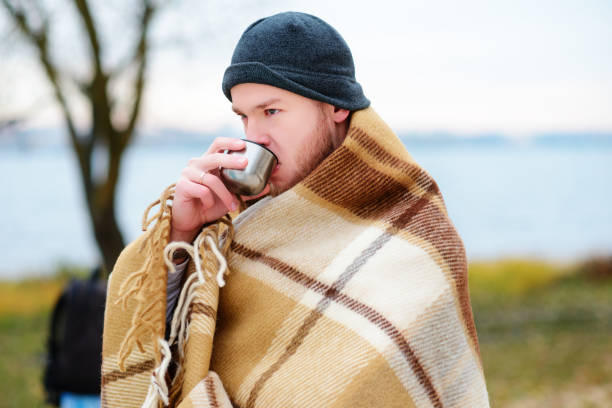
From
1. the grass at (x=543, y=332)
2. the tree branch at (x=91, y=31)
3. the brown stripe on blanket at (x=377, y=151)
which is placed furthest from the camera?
the grass at (x=543, y=332)

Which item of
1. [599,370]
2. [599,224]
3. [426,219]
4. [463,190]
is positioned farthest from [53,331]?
[463,190]

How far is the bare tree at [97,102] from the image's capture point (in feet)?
14.1

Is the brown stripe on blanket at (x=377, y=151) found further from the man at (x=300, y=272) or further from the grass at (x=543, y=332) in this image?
the grass at (x=543, y=332)

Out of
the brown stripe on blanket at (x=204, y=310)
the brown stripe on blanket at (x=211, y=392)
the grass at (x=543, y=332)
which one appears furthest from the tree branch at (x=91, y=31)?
the grass at (x=543, y=332)

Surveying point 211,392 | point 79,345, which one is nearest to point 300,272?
point 211,392

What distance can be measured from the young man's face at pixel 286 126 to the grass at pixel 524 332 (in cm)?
446

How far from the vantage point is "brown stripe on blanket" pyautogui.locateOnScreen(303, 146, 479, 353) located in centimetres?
155

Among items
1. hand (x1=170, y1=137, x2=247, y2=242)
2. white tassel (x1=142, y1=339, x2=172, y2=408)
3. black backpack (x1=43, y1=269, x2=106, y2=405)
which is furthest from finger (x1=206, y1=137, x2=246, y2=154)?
black backpack (x1=43, y1=269, x2=106, y2=405)

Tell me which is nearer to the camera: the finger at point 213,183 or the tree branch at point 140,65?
the finger at point 213,183

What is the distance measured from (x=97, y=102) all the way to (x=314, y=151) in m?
3.40

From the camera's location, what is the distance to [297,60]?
1.54 meters

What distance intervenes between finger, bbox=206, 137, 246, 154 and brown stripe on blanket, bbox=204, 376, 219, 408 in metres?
0.59

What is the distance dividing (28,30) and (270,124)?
357 centimetres

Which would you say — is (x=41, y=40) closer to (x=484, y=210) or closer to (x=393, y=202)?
(x=393, y=202)
